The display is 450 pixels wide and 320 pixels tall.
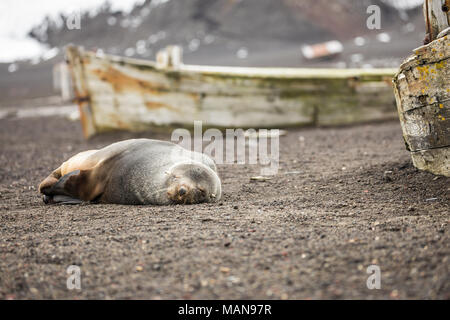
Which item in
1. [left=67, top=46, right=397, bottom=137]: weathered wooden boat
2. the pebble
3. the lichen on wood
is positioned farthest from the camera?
[left=67, top=46, right=397, bottom=137]: weathered wooden boat

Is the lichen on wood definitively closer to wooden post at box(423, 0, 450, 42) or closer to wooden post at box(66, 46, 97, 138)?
wooden post at box(423, 0, 450, 42)

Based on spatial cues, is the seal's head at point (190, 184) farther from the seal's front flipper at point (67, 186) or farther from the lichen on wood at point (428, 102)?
the lichen on wood at point (428, 102)

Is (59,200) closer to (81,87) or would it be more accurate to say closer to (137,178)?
(137,178)

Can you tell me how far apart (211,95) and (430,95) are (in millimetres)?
4812

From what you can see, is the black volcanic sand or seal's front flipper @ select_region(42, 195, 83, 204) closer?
the black volcanic sand

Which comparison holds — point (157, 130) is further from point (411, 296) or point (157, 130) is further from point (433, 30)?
point (411, 296)

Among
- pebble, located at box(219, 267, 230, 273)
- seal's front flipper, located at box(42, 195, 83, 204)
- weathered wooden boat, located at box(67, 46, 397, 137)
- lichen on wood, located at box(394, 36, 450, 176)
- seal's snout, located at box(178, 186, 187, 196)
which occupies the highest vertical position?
weathered wooden boat, located at box(67, 46, 397, 137)

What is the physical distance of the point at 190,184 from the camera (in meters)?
4.16

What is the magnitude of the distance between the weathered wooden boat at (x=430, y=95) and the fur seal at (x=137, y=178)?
166cm

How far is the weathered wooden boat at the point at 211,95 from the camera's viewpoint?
834 cm

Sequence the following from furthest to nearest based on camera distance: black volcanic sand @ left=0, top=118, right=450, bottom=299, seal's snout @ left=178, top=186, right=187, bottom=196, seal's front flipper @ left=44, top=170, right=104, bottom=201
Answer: seal's front flipper @ left=44, top=170, right=104, bottom=201 → seal's snout @ left=178, top=186, right=187, bottom=196 → black volcanic sand @ left=0, top=118, right=450, bottom=299

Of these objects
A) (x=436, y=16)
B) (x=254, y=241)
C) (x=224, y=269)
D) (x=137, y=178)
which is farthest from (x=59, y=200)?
(x=436, y=16)

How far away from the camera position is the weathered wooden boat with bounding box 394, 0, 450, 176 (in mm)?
3812

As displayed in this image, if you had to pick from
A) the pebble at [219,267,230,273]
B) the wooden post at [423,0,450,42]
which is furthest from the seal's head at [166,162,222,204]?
the wooden post at [423,0,450,42]
